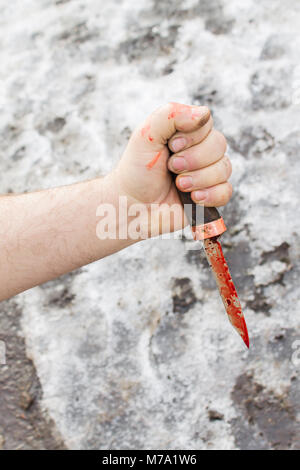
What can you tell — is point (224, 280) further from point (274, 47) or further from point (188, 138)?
point (274, 47)

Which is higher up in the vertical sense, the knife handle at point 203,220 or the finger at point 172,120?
the finger at point 172,120

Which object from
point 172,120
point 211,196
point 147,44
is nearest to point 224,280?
point 211,196

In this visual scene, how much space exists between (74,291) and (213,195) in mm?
757

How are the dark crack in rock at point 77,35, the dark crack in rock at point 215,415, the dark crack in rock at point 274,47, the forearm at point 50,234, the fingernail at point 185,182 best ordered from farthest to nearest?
the dark crack in rock at point 77,35 < the dark crack in rock at point 274,47 < the dark crack in rock at point 215,415 < the forearm at point 50,234 < the fingernail at point 185,182

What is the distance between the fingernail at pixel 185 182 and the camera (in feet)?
3.70

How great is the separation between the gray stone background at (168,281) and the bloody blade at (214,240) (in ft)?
1.19

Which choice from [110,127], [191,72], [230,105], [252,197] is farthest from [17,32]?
[252,197]

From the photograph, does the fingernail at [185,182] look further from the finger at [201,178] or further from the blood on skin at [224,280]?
the blood on skin at [224,280]

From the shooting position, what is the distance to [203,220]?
1.12 metres

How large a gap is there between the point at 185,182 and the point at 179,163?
5 centimetres

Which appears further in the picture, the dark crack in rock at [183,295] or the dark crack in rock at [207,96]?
the dark crack in rock at [207,96]

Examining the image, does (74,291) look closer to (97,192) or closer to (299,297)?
(97,192)

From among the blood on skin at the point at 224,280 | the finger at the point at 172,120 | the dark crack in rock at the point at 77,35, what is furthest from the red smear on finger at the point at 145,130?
the dark crack in rock at the point at 77,35

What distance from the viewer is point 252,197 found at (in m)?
1.60
